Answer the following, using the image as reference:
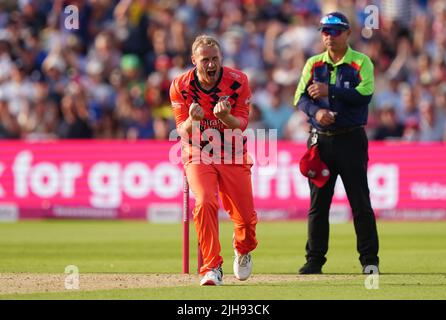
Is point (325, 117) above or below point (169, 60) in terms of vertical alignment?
below

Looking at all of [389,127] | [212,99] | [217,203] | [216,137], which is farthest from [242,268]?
[389,127]

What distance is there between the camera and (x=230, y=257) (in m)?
14.5

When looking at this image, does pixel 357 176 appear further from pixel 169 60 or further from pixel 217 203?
pixel 169 60

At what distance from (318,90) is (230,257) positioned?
362 cm

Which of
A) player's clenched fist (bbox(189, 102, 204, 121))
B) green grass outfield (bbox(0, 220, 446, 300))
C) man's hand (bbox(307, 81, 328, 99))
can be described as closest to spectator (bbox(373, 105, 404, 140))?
green grass outfield (bbox(0, 220, 446, 300))

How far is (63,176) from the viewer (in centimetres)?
2088

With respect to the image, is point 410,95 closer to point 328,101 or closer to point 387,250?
point 387,250

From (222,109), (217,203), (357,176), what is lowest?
(217,203)

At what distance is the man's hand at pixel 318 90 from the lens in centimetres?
1167

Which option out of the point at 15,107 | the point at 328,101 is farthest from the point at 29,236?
the point at 328,101

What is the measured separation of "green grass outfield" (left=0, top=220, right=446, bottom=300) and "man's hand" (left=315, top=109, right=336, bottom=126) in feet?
5.45

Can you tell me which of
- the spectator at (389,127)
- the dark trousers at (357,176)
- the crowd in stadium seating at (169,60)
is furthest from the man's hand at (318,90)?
the spectator at (389,127)

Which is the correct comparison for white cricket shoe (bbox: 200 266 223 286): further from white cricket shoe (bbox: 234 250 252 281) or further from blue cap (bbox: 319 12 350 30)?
blue cap (bbox: 319 12 350 30)

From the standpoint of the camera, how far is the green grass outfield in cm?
1012
